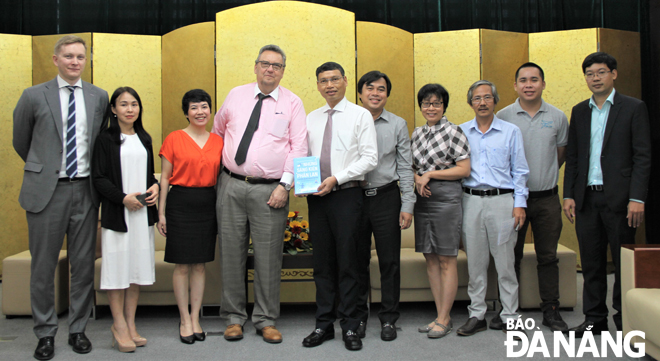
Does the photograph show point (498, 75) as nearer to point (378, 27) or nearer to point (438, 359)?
point (378, 27)

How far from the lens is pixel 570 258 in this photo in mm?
3385

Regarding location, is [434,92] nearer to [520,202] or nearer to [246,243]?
[520,202]

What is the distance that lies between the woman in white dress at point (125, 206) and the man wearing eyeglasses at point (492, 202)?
187 cm

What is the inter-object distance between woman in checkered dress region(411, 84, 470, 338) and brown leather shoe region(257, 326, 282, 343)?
90 centimetres

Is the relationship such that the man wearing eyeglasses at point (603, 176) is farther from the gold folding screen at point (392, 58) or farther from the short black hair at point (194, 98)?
the short black hair at point (194, 98)

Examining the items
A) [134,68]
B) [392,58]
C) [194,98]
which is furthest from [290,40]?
[194,98]

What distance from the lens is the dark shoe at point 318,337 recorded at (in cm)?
272

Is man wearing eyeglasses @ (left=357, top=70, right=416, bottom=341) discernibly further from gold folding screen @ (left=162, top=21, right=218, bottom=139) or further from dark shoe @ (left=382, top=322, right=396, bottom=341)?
gold folding screen @ (left=162, top=21, right=218, bottom=139)

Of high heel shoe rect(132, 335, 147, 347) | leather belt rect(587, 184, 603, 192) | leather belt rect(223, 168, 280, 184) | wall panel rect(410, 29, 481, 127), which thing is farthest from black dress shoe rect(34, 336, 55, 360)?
wall panel rect(410, 29, 481, 127)

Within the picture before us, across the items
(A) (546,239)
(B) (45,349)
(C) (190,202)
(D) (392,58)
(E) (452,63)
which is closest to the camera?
(B) (45,349)

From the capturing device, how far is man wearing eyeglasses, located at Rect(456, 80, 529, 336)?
2.84 metres

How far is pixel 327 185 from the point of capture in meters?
2.60

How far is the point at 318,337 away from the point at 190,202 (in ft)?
3.53

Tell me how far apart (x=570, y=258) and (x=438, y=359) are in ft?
4.86
